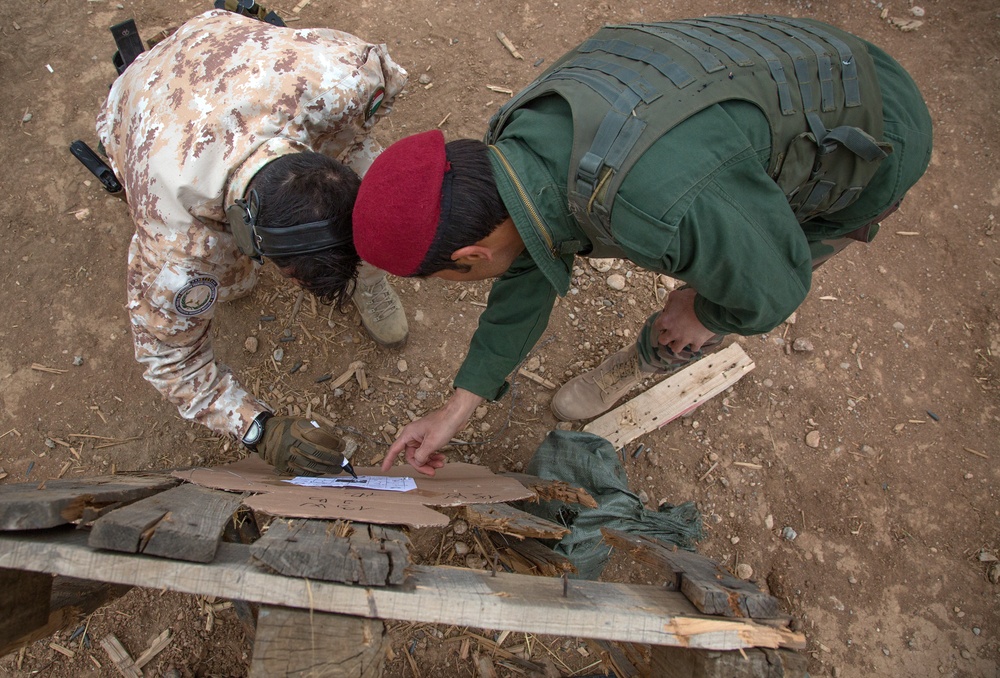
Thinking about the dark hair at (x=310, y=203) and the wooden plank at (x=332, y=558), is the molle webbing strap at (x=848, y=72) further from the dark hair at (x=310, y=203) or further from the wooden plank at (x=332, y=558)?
the wooden plank at (x=332, y=558)

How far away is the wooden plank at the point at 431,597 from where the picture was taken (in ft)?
4.43

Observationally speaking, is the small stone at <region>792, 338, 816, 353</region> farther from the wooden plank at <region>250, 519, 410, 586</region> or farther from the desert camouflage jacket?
the wooden plank at <region>250, 519, 410, 586</region>

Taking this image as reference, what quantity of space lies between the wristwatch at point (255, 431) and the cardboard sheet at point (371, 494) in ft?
0.43

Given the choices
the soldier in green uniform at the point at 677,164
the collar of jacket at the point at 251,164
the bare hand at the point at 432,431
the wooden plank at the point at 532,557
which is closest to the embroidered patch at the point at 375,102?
the collar of jacket at the point at 251,164

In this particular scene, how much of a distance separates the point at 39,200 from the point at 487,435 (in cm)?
360

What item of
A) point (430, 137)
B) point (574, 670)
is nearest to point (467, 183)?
point (430, 137)

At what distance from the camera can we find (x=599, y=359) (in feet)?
12.8

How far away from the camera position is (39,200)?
4031 millimetres

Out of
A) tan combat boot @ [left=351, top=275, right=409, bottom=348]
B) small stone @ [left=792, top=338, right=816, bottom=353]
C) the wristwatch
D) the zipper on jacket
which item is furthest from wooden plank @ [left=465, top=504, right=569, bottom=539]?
small stone @ [left=792, top=338, right=816, bottom=353]

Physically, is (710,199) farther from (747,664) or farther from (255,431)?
(255,431)

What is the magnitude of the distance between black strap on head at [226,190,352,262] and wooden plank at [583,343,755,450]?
7.06ft

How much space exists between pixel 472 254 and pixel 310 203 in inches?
26.1

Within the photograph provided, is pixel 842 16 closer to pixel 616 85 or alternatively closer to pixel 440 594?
pixel 616 85

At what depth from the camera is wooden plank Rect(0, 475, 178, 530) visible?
141cm
